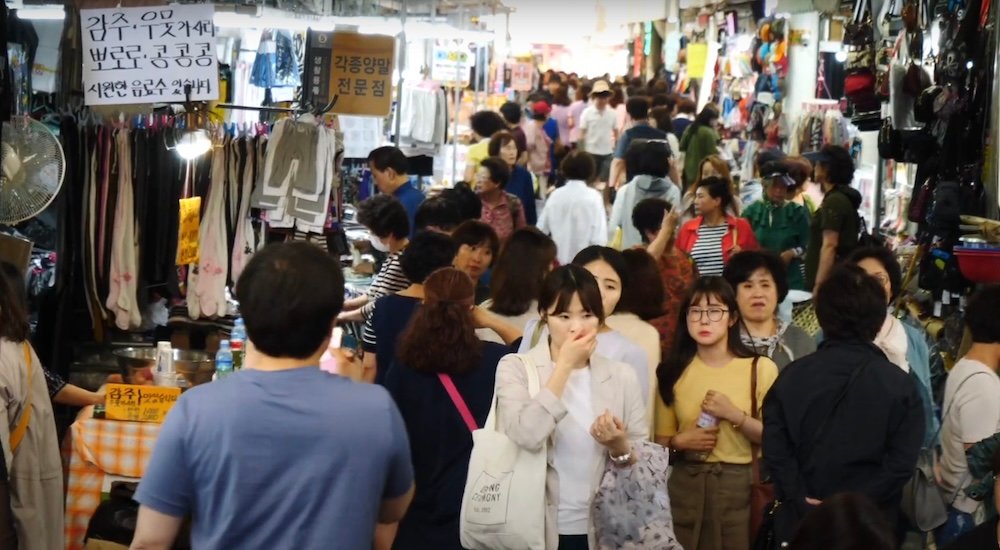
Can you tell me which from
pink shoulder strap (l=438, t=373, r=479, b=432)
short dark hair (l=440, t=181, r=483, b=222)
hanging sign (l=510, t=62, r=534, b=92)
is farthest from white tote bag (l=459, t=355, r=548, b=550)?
hanging sign (l=510, t=62, r=534, b=92)

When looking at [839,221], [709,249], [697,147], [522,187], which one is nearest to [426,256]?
[709,249]

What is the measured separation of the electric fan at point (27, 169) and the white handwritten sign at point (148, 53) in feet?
1.01

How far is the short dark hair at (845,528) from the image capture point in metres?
3.10

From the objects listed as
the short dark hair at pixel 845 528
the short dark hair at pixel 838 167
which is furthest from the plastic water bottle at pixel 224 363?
the short dark hair at pixel 838 167

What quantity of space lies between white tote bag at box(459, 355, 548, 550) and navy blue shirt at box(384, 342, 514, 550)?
0.37 metres

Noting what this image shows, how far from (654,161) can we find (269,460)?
6.95 metres

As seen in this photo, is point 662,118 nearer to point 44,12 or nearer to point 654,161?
point 654,161

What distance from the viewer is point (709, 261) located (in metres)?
7.91

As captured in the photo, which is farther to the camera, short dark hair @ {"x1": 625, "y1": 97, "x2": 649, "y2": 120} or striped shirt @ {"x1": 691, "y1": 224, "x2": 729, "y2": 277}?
short dark hair @ {"x1": 625, "y1": 97, "x2": 649, "y2": 120}

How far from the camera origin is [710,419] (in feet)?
15.6

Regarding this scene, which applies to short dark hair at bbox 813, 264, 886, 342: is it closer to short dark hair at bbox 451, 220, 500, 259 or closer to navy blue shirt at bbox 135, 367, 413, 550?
navy blue shirt at bbox 135, 367, 413, 550

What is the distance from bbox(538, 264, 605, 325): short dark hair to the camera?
13.4 feet

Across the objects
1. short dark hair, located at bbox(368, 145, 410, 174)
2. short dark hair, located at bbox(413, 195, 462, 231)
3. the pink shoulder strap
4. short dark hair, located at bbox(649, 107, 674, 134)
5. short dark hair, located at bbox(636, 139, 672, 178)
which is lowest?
the pink shoulder strap

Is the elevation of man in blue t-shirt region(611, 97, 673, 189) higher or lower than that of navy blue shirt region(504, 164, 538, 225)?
higher
